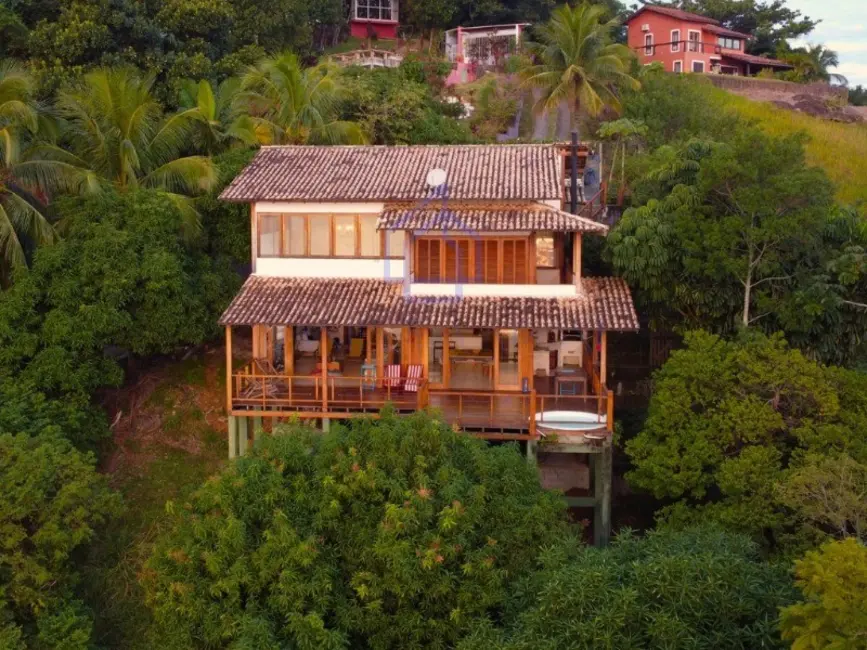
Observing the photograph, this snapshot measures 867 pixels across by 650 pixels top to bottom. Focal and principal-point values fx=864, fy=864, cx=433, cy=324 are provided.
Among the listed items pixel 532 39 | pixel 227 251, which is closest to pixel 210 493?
pixel 227 251

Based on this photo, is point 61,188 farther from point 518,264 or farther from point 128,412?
point 518,264

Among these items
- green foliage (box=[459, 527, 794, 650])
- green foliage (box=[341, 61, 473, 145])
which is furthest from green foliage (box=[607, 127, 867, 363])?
green foliage (box=[341, 61, 473, 145])

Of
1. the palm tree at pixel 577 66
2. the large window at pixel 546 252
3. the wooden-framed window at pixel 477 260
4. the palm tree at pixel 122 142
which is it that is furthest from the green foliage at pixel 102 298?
the palm tree at pixel 577 66

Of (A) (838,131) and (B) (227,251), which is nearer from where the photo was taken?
(B) (227,251)

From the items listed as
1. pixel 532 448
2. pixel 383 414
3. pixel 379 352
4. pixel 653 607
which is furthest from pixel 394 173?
pixel 653 607

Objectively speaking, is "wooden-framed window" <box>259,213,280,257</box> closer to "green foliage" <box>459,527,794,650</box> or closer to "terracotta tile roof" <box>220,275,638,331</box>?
"terracotta tile roof" <box>220,275,638,331</box>

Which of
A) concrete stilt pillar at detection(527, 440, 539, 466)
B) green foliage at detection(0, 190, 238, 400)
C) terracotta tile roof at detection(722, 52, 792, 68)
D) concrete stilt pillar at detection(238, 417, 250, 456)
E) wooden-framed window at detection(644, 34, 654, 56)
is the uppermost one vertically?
wooden-framed window at detection(644, 34, 654, 56)
